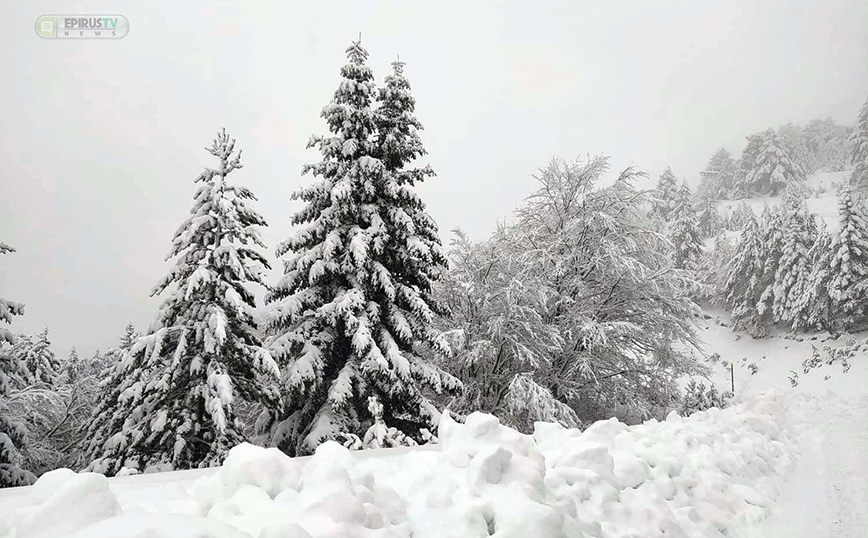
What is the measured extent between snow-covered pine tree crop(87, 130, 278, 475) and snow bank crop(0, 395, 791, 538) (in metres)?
4.18

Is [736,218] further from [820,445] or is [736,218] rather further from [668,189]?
[820,445]

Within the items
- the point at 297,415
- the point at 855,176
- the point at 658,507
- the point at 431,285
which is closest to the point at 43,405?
the point at 297,415

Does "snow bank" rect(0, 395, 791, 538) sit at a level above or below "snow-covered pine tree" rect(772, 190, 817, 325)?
below

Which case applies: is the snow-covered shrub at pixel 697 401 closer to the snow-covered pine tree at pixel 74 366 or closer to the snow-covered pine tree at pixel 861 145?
the snow-covered pine tree at pixel 861 145

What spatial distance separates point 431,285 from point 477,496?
7254 mm

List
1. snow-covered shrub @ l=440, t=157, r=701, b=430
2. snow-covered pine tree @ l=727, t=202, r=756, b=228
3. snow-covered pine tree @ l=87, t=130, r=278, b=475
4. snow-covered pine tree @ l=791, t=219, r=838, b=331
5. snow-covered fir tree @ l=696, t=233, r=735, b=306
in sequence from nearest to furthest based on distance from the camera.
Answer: snow-covered pine tree @ l=87, t=130, r=278, b=475 < snow-covered shrub @ l=440, t=157, r=701, b=430 < snow-covered pine tree @ l=791, t=219, r=838, b=331 < snow-covered fir tree @ l=696, t=233, r=735, b=306 < snow-covered pine tree @ l=727, t=202, r=756, b=228

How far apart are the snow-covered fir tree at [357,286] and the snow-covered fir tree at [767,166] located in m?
33.7

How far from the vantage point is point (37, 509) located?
6.75 ft

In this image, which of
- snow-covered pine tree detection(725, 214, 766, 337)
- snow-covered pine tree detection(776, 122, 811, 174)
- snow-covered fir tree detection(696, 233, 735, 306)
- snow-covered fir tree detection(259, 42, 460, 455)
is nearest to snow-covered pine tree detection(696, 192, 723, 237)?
snow-covered fir tree detection(696, 233, 735, 306)

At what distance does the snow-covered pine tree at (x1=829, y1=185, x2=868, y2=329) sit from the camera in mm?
19219

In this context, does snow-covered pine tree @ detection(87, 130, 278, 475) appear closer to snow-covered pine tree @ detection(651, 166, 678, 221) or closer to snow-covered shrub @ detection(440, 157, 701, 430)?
snow-covered shrub @ detection(440, 157, 701, 430)

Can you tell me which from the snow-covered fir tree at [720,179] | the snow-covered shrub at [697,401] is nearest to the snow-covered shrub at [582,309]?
the snow-covered shrub at [697,401]

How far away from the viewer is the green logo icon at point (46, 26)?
8.19 metres

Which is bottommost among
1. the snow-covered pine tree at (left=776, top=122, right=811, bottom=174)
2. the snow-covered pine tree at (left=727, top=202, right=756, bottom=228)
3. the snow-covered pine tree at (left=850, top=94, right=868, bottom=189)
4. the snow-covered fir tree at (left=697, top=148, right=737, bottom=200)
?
the snow-covered pine tree at (left=850, top=94, right=868, bottom=189)
